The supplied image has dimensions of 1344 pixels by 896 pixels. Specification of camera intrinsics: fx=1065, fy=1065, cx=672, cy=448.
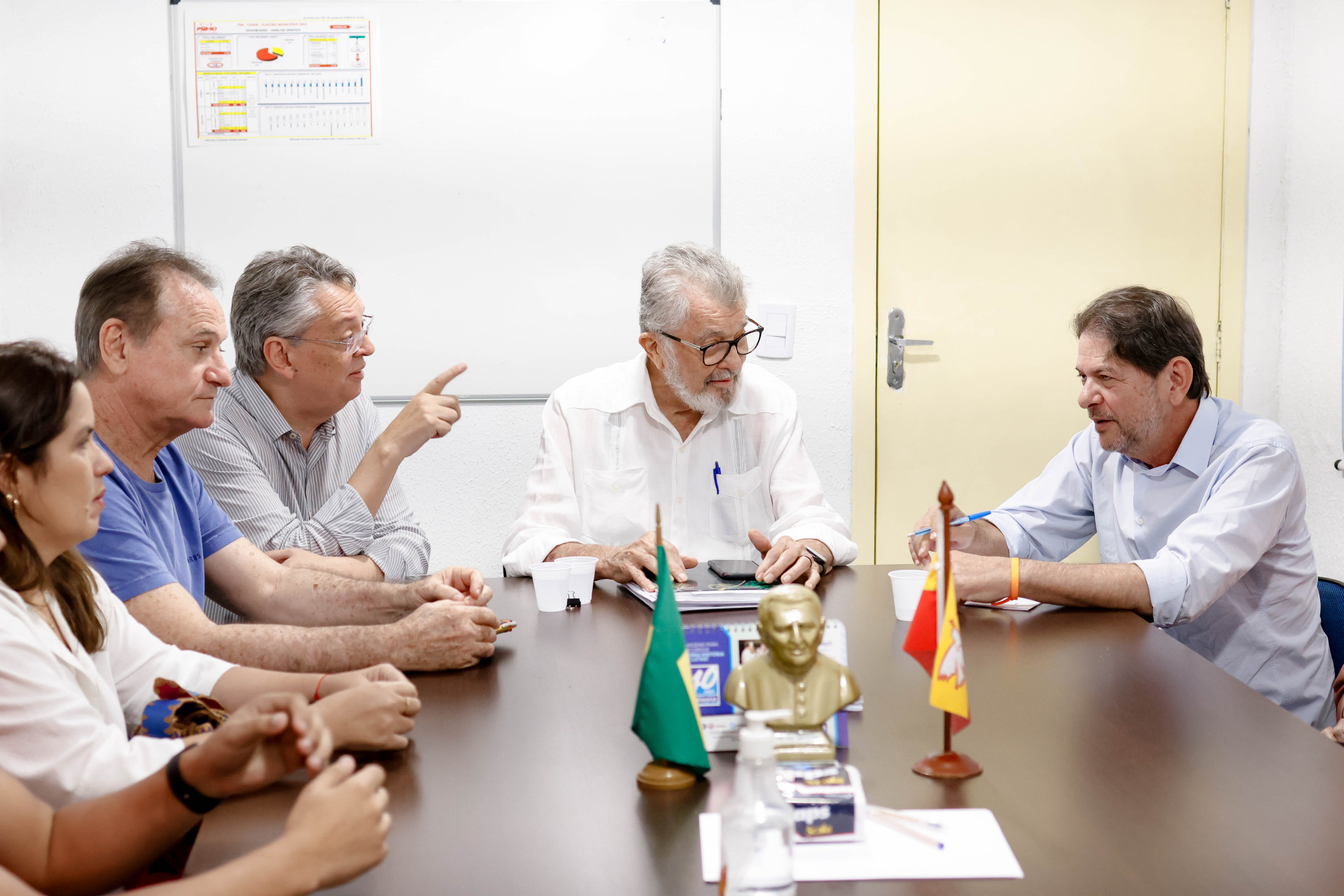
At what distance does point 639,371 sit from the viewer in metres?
2.61

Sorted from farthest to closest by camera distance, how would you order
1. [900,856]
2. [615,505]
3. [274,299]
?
[615,505]
[274,299]
[900,856]

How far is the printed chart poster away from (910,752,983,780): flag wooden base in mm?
2850

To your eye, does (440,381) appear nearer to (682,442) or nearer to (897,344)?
(682,442)

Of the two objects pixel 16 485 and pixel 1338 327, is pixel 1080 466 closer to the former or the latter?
pixel 1338 327

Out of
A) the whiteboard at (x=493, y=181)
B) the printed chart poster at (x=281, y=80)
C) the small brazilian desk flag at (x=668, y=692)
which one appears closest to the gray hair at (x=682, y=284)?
the whiteboard at (x=493, y=181)

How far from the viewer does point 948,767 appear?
110 cm

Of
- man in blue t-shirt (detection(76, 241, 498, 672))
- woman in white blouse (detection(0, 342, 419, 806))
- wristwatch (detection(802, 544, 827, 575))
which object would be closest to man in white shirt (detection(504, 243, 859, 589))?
wristwatch (detection(802, 544, 827, 575))

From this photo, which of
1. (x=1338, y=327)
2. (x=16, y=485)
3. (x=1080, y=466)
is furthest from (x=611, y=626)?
(x=1338, y=327)

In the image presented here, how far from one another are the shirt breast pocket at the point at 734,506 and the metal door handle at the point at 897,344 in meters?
1.08

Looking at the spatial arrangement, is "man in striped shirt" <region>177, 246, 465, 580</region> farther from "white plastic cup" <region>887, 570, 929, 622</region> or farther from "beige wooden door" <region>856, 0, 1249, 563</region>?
"beige wooden door" <region>856, 0, 1249, 563</region>

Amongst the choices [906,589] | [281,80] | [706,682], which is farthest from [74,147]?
[706,682]

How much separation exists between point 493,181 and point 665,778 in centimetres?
264

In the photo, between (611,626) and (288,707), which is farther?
(611,626)

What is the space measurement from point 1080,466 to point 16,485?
2.01 meters
